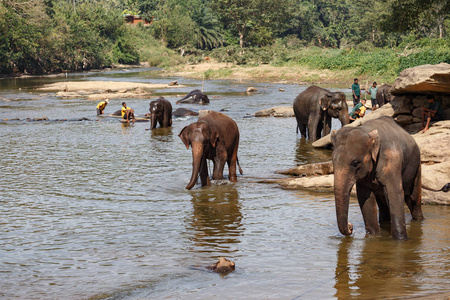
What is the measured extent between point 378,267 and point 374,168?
1155 millimetres

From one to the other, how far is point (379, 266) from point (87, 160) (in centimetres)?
1074

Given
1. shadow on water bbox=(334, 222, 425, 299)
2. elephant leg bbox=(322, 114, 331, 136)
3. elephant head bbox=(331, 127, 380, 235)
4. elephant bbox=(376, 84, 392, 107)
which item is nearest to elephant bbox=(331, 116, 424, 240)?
elephant head bbox=(331, 127, 380, 235)

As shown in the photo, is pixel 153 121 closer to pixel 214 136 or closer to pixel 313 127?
pixel 313 127

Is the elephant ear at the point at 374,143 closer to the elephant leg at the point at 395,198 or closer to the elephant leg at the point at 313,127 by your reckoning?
the elephant leg at the point at 395,198

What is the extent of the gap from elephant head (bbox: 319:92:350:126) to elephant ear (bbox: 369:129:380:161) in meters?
11.3

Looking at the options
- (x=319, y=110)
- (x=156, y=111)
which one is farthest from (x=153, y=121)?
(x=319, y=110)

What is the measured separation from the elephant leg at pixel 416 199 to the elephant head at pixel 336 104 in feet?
31.5

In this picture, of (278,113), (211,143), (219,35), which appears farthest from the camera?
(219,35)

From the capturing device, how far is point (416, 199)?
320 inches

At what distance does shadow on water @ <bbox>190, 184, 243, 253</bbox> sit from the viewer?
7.94 m

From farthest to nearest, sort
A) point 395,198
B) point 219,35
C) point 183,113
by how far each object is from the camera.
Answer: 1. point 219,35
2. point 183,113
3. point 395,198

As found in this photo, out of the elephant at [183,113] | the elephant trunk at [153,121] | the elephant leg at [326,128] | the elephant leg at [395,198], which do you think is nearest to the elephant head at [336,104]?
the elephant leg at [326,128]

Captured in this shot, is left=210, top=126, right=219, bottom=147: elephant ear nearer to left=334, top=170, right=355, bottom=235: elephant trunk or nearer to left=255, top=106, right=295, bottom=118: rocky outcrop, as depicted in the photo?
left=334, top=170, right=355, bottom=235: elephant trunk

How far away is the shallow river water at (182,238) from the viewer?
6.07 m
